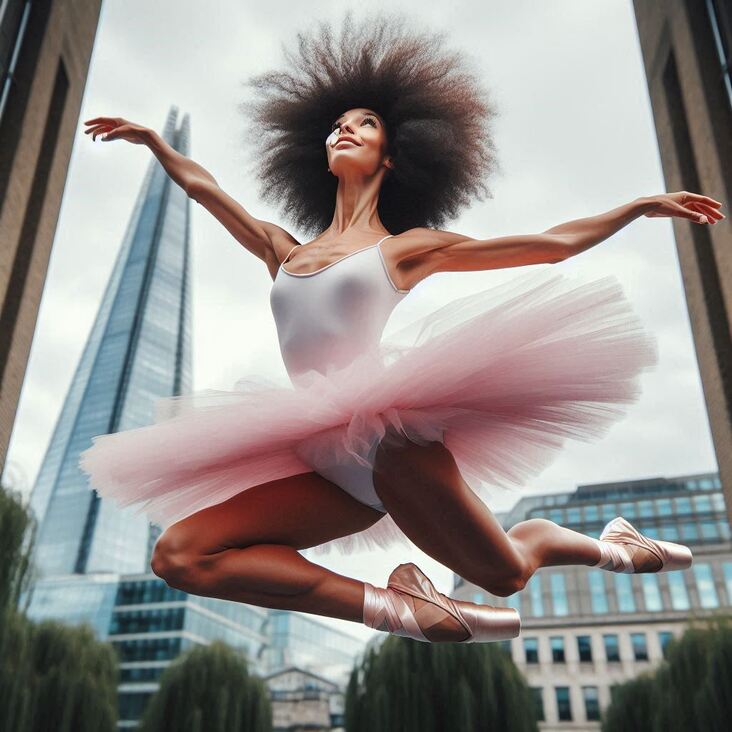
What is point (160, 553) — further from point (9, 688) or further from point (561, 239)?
point (9, 688)

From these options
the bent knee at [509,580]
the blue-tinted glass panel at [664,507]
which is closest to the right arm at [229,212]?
the bent knee at [509,580]

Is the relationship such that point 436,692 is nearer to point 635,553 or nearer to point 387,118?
point 635,553

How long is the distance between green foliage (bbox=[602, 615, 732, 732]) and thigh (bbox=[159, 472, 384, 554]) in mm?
13492

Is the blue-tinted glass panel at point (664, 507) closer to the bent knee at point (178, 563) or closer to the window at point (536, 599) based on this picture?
the window at point (536, 599)

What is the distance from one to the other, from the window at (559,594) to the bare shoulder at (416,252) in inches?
1766

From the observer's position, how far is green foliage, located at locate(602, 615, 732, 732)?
12969 millimetres

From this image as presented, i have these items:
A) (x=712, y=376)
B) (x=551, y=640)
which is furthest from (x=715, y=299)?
(x=551, y=640)

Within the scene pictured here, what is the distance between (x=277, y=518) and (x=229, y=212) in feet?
3.00

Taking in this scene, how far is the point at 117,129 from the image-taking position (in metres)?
2.06

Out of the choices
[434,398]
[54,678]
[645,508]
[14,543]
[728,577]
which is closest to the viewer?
[434,398]

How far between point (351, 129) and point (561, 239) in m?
0.73

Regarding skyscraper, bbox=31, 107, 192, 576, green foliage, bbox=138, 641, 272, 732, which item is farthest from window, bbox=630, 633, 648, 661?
skyscraper, bbox=31, 107, 192, 576

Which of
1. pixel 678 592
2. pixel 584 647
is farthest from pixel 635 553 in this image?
pixel 678 592

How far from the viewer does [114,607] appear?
163ft
